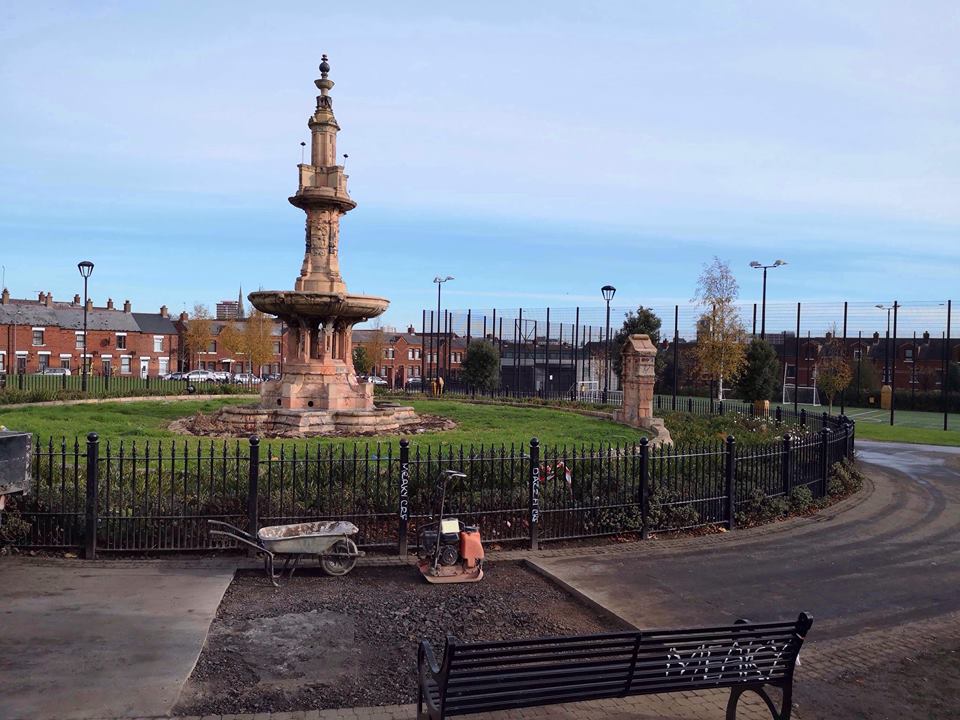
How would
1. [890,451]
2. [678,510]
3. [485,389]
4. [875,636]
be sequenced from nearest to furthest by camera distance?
[875,636] → [678,510] → [890,451] → [485,389]

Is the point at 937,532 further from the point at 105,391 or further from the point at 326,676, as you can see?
the point at 105,391

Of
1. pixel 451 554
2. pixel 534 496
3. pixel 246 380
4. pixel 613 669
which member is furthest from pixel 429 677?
pixel 246 380

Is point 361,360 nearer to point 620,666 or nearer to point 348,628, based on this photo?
point 348,628

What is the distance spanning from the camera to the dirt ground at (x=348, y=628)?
5984 mm

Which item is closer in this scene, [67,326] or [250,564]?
[250,564]

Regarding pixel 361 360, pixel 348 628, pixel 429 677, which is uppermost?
pixel 361 360

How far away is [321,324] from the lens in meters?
21.2

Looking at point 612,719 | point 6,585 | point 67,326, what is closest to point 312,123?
point 6,585

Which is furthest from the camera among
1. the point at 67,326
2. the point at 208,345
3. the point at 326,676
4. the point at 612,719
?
the point at 208,345

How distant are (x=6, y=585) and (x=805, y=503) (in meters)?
12.0

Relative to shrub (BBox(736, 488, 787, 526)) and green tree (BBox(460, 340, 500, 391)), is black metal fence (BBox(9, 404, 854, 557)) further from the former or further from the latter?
green tree (BBox(460, 340, 500, 391))

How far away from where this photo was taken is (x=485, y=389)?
38375 mm

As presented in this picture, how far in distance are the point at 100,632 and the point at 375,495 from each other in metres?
4.32

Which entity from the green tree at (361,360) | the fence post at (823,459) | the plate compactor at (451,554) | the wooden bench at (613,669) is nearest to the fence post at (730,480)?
the fence post at (823,459)
